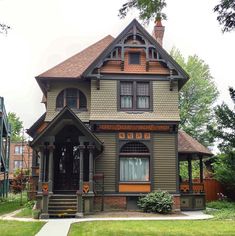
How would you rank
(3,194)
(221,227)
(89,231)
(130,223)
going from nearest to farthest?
(89,231)
(221,227)
(130,223)
(3,194)

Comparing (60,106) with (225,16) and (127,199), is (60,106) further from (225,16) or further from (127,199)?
(225,16)

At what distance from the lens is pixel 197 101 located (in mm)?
40875

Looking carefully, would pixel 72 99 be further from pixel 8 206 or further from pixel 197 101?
pixel 197 101

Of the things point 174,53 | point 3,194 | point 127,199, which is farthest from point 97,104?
point 174,53

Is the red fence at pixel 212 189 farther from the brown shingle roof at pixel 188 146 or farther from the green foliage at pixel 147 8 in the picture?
the green foliage at pixel 147 8

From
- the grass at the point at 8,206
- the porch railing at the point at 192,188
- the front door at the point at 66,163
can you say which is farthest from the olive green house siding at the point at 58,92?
the porch railing at the point at 192,188

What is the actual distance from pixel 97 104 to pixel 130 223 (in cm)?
796

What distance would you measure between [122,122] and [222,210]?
6.96 metres

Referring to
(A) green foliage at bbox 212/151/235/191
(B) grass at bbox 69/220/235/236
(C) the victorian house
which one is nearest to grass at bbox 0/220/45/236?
(B) grass at bbox 69/220/235/236

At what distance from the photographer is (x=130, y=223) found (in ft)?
48.9

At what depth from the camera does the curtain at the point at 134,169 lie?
829 inches

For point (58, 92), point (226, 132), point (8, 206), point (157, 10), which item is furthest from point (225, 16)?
point (8, 206)

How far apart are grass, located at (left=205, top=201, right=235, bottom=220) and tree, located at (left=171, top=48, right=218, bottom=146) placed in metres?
16.4

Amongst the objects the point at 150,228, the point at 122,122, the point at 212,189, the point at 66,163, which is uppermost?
the point at 122,122
